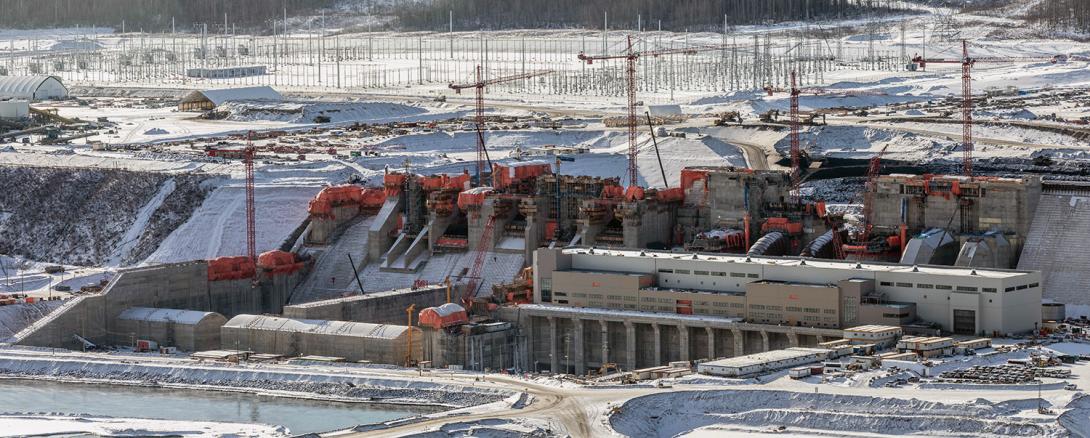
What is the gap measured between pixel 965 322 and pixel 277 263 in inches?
1837

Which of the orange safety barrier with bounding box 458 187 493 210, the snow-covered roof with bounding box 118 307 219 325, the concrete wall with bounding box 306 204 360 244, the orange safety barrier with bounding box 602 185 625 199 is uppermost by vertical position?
the orange safety barrier with bounding box 602 185 625 199

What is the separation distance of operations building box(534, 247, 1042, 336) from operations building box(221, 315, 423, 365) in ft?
33.8

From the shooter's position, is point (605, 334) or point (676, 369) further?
point (605, 334)

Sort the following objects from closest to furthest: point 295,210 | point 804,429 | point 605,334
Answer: point 804,429, point 605,334, point 295,210

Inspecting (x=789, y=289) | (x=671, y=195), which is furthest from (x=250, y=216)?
(x=789, y=289)

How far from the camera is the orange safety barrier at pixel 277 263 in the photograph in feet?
485

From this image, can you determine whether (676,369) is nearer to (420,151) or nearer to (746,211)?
(746,211)

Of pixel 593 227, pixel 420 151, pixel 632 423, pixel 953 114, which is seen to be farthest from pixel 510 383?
pixel 953 114

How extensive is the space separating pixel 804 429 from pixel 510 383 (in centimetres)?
1579

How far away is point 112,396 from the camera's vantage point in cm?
11669

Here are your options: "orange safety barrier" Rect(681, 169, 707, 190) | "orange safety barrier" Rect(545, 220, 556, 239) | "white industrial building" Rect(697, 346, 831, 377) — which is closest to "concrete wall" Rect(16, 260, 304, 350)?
"orange safety barrier" Rect(545, 220, 556, 239)

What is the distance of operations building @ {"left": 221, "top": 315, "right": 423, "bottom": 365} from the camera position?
401 feet

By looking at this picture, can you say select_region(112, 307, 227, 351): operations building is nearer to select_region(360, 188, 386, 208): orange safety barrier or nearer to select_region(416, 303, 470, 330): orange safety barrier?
select_region(416, 303, 470, 330): orange safety barrier

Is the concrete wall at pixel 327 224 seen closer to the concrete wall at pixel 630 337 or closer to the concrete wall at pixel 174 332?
the concrete wall at pixel 174 332
